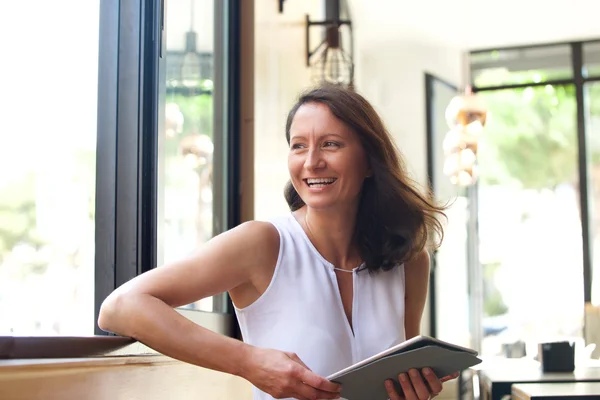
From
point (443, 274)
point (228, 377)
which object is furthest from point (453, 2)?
point (228, 377)

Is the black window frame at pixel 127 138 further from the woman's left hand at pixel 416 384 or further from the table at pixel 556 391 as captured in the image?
the table at pixel 556 391

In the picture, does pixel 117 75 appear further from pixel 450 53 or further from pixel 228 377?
pixel 450 53

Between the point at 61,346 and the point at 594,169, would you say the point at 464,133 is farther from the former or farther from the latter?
the point at 61,346

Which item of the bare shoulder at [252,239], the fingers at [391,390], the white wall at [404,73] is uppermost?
the white wall at [404,73]

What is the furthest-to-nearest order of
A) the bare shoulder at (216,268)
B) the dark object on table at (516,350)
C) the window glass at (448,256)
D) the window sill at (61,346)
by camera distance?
the window glass at (448,256) → the dark object on table at (516,350) → the bare shoulder at (216,268) → the window sill at (61,346)

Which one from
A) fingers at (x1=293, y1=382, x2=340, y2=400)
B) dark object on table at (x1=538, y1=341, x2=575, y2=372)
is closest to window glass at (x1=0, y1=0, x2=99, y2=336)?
fingers at (x1=293, y1=382, x2=340, y2=400)

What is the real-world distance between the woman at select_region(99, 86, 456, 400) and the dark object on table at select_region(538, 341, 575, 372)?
1081mm

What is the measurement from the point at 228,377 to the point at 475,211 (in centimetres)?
702

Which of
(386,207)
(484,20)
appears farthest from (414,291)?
(484,20)

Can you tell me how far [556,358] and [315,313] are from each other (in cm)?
147

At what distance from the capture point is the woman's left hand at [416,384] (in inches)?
63.4

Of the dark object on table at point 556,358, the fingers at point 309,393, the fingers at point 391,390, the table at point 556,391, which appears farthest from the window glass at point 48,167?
the dark object on table at point 556,358

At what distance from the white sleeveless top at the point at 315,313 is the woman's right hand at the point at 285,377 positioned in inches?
Result: 11.7

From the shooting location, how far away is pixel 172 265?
164 centimetres
